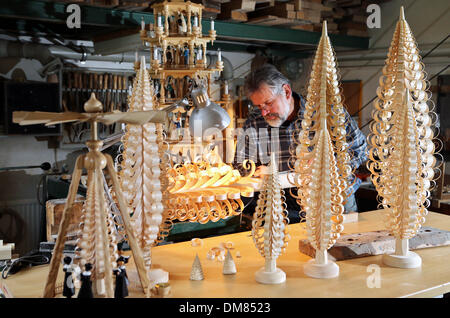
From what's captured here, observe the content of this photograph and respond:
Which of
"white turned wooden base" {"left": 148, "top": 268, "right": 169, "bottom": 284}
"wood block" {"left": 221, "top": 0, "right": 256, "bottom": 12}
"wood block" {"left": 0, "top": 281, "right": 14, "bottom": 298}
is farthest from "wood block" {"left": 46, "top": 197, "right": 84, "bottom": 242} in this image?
"wood block" {"left": 221, "top": 0, "right": 256, "bottom": 12}

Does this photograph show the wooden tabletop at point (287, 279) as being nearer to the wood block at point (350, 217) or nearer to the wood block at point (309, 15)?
the wood block at point (350, 217)

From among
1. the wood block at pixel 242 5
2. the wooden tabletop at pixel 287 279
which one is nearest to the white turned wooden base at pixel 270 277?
the wooden tabletop at pixel 287 279

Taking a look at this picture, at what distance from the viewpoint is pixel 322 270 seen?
5.92 feet

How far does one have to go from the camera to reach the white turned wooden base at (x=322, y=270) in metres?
1.81

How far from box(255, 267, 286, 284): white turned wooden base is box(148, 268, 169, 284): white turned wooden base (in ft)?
1.15

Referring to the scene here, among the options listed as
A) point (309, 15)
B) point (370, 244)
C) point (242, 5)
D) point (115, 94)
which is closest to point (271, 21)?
point (309, 15)

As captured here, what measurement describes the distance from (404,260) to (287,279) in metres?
0.53

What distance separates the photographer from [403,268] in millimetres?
1928

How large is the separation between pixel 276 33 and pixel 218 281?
5034 millimetres

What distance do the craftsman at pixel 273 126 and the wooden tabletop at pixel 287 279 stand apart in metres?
1.02

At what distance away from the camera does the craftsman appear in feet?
10.7

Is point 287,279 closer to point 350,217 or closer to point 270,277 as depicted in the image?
point 270,277

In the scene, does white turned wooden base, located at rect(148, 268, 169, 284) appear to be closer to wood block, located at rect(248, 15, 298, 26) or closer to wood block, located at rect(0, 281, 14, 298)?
wood block, located at rect(0, 281, 14, 298)

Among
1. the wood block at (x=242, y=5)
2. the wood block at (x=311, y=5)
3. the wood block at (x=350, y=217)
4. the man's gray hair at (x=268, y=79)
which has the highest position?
the wood block at (x=311, y=5)
